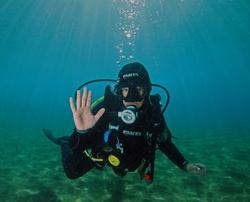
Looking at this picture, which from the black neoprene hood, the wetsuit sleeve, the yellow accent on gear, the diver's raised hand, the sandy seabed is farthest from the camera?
the sandy seabed

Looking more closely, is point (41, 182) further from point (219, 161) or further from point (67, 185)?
point (219, 161)

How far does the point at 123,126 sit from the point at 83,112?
68 cm

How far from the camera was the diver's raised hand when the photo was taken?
4.25 meters

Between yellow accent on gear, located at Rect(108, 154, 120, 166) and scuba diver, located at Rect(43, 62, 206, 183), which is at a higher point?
scuba diver, located at Rect(43, 62, 206, 183)

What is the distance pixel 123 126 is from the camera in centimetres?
434

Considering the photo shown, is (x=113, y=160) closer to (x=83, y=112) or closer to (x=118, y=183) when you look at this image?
(x=83, y=112)

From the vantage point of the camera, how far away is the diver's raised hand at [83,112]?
4.25m

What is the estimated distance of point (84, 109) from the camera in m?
4.31

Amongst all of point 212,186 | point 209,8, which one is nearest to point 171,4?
point 209,8

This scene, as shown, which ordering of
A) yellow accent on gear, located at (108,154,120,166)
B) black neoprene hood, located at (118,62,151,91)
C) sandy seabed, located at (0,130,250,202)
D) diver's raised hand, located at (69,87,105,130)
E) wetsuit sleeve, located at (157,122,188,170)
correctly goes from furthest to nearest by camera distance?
sandy seabed, located at (0,130,250,202) < wetsuit sleeve, located at (157,122,188,170) < black neoprene hood, located at (118,62,151,91) < yellow accent on gear, located at (108,154,120,166) < diver's raised hand, located at (69,87,105,130)

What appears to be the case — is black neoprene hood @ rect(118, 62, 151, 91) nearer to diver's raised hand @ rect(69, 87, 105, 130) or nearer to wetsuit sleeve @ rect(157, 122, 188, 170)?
diver's raised hand @ rect(69, 87, 105, 130)

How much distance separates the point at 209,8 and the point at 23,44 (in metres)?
26.1

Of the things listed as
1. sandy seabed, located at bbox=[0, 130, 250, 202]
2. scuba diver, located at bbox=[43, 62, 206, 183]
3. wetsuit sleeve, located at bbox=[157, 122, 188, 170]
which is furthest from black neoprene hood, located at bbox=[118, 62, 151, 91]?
sandy seabed, located at bbox=[0, 130, 250, 202]

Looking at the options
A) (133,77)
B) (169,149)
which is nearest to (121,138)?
(133,77)
